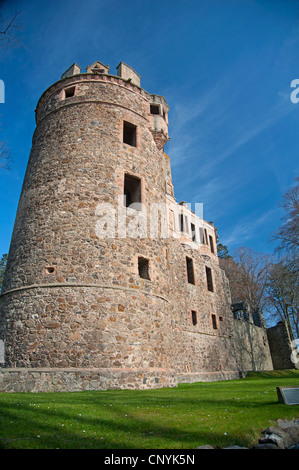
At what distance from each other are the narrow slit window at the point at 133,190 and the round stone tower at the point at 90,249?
2.1 inches

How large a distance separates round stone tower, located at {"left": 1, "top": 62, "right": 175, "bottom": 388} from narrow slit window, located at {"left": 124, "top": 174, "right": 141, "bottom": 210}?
0.05 meters

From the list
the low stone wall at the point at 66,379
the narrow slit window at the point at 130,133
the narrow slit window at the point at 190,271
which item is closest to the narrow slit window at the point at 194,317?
the narrow slit window at the point at 190,271

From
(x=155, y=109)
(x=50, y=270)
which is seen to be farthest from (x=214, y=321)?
(x=50, y=270)

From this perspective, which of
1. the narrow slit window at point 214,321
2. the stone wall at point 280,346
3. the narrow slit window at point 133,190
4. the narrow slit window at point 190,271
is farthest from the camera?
A: the stone wall at point 280,346

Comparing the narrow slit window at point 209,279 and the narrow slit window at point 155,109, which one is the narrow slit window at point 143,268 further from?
the narrow slit window at point 209,279

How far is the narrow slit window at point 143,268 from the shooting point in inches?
471

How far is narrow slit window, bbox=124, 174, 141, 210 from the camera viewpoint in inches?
507

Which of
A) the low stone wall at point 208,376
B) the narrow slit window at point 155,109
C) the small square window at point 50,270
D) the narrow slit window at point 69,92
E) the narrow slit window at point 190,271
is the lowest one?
the low stone wall at point 208,376

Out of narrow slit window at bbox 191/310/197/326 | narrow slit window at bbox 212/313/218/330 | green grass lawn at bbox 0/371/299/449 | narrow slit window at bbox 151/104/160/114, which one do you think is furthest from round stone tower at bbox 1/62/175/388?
narrow slit window at bbox 212/313/218/330

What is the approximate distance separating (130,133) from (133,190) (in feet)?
10.7

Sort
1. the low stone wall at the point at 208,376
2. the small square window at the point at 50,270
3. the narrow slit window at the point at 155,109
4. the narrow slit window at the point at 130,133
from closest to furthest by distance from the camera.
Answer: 1. the small square window at the point at 50,270
2. the narrow slit window at the point at 130,133
3. the narrow slit window at the point at 155,109
4. the low stone wall at the point at 208,376

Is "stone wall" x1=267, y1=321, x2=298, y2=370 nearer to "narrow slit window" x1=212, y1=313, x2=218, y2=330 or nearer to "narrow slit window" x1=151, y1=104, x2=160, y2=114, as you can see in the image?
"narrow slit window" x1=212, y1=313, x2=218, y2=330

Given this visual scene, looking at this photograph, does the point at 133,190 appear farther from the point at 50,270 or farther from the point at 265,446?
the point at 265,446
